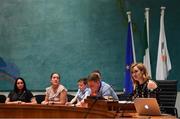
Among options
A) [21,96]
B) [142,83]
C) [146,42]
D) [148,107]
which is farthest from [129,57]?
[148,107]

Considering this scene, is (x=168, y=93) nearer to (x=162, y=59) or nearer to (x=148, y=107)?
(x=162, y=59)

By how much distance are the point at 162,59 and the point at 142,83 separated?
2.71 meters

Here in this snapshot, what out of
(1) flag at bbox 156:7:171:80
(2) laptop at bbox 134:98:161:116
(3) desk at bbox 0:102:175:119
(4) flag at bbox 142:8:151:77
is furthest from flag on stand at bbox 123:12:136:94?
(2) laptop at bbox 134:98:161:116

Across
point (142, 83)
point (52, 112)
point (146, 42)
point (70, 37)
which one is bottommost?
point (52, 112)

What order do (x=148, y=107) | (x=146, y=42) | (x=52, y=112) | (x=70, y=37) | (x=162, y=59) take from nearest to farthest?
(x=148, y=107) → (x=52, y=112) → (x=162, y=59) → (x=146, y=42) → (x=70, y=37)

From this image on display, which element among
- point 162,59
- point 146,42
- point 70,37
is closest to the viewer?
point 162,59

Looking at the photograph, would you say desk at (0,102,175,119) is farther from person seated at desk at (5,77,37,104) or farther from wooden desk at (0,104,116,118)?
person seated at desk at (5,77,37,104)

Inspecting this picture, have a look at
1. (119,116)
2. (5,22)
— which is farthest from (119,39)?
(119,116)

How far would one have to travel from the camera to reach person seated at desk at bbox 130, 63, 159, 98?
482cm

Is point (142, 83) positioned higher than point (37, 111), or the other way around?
point (142, 83)

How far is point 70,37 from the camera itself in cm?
848

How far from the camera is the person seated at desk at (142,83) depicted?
482 centimetres

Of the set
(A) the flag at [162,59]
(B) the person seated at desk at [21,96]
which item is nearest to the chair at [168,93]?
(A) the flag at [162,59]

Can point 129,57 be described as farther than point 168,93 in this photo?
Yes
